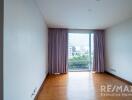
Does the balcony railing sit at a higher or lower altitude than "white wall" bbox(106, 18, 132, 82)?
lower

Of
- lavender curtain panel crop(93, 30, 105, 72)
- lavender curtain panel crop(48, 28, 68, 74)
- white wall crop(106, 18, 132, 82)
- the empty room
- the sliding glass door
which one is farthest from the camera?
the sliding glass door

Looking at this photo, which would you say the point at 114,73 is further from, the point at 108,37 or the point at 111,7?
the point at 111,7

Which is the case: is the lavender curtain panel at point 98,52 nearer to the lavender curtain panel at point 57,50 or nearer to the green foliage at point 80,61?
the green foliage at point 80,61

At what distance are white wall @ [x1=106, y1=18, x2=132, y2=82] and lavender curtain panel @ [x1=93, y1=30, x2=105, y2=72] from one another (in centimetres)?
28

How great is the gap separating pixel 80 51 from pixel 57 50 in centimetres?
121

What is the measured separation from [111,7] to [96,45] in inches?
133

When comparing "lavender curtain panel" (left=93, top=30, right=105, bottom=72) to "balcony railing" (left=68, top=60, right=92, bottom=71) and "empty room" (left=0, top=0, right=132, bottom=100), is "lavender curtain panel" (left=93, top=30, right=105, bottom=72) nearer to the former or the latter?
"empty room" (left=0, top=0, right=132, bottom=100)

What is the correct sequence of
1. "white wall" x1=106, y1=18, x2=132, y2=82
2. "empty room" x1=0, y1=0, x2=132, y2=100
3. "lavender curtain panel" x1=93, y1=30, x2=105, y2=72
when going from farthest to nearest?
"lavender curtain panel" x1=93, y1=30, x2=105, y2=72 < "white wall" x1=106, y1=18, x2=132, y2=82 < "empty room" x1=0, y1=0, x2=132, y2=100

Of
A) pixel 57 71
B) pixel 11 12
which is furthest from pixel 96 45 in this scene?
pixel 11 12

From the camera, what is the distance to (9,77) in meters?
1.50

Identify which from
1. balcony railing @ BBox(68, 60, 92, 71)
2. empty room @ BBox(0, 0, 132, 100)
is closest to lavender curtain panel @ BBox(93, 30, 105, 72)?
empty room @ BBox(0, 0, 132, 100)

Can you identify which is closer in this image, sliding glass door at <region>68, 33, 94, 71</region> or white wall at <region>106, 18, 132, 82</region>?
white wall at <region>106, 18, 132, 82</region>

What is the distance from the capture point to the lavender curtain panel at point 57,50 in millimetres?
6344

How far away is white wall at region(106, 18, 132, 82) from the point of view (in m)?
4.57
